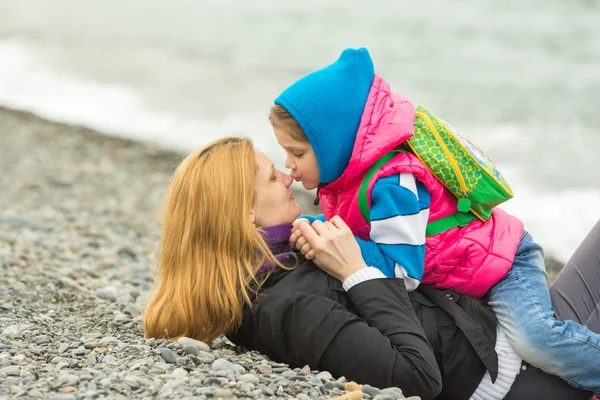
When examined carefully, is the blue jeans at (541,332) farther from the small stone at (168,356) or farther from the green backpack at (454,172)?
the small stone at (168,356)

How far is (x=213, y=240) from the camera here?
3.72 m

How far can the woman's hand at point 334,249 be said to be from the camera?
141 inches

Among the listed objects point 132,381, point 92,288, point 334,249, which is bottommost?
point 92,288

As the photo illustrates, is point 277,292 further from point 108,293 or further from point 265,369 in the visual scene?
point 108,293

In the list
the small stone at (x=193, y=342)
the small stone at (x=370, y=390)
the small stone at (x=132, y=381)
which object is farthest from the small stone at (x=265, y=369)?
the small stone at (x=132, y=381)

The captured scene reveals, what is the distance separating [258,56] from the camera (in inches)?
902

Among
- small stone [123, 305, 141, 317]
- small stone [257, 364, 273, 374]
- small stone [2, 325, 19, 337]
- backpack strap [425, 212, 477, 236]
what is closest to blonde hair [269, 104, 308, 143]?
backpack strap [425, 212, 477, 236]

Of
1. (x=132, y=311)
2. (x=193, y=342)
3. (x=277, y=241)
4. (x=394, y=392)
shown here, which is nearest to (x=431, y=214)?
(x=277, y=241)

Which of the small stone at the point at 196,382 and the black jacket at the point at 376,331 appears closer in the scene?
the small stone at the point at 196,382

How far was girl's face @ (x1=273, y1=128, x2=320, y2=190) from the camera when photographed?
151 inches

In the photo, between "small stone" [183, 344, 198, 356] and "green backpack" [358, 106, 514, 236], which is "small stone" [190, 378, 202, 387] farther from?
"green backpack" [358, 106, 514, 236]

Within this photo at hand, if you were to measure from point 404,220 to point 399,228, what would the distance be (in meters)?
0.04

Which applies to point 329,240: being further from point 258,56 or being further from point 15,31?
point 15,31

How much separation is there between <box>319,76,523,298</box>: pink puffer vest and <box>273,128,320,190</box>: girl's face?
99 mm
